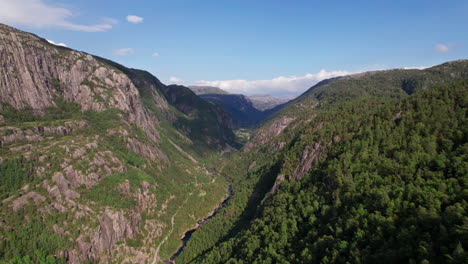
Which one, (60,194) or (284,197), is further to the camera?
(60,194)

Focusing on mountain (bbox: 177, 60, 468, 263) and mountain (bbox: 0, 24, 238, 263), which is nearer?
mountain (bbox: 177, 60, 468, 263)

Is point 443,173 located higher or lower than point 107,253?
higher

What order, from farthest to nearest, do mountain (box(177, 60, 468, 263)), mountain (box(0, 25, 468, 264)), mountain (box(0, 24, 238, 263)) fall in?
mountain (box(0, 24, 238, 263)) → mountain (box(0, 25, 468, 264)) → mountain (box(177, 60, 468, 263))

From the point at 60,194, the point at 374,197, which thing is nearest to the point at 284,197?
the point at 374,197

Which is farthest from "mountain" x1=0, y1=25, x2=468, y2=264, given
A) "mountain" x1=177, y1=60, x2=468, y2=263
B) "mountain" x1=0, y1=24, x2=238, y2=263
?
"mountain" x1=0, y1=24, x2=238, y2=263

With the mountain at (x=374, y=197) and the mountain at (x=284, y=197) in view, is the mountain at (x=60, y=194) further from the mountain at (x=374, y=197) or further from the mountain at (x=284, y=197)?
the mountain at (x=374, y=197)

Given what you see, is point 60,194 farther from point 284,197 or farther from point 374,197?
point 374,197

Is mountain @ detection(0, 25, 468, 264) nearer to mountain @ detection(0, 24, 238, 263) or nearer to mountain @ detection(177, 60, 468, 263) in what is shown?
mountain @ detection(177, 60, 468, 263)

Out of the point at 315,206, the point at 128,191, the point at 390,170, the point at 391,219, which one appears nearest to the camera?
the point at 391,219

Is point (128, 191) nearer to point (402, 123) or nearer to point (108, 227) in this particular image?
point (108, 227)

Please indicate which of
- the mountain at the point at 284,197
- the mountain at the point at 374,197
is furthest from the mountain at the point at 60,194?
the mountain at the point at 374,197

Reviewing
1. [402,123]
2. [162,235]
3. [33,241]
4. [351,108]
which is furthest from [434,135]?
[33,241]
